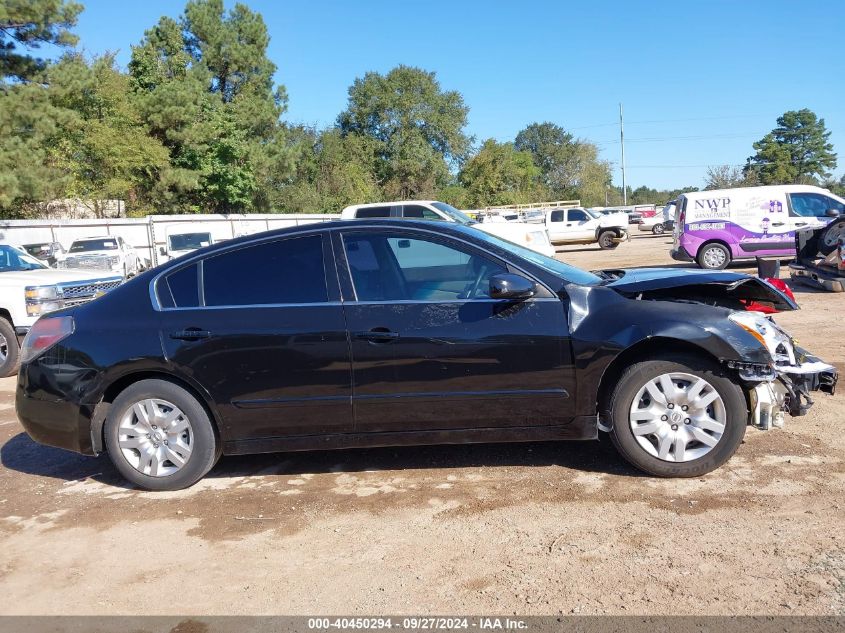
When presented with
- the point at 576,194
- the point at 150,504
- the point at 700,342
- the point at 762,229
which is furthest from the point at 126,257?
the point at 576,194

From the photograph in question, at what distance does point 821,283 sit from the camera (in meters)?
12.0

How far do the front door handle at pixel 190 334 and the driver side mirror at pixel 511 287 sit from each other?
182 centimetres

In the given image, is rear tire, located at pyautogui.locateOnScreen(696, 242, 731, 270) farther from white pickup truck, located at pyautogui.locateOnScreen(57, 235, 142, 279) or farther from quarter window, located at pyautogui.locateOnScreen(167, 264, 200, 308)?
white pickup truck, located at pyautogui.locateOnScreen(57, 235, 142, 279)

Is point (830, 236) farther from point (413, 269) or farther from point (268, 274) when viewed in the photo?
Answer: point (268, 274)

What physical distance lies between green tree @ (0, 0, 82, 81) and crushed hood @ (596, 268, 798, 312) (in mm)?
25326

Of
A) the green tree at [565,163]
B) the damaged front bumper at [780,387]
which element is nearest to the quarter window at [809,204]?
the damaged front bumper at [780,387]

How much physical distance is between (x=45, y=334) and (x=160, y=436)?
1110mm

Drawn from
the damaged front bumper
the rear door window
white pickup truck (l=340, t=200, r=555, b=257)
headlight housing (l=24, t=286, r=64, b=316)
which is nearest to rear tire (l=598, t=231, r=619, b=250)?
white pickup truck (l=340, t=200, r=555, b=257)

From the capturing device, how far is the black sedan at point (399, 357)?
13.6 feet

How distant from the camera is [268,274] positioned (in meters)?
4.52

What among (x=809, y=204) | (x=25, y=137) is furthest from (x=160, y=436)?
(x=25, y=137)

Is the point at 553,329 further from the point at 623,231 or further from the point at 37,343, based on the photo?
the point at 623,231

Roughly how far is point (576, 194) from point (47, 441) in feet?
297

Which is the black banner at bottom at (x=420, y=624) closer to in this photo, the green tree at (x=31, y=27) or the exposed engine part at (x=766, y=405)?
the exposed engine part at (x=766, y=405)
